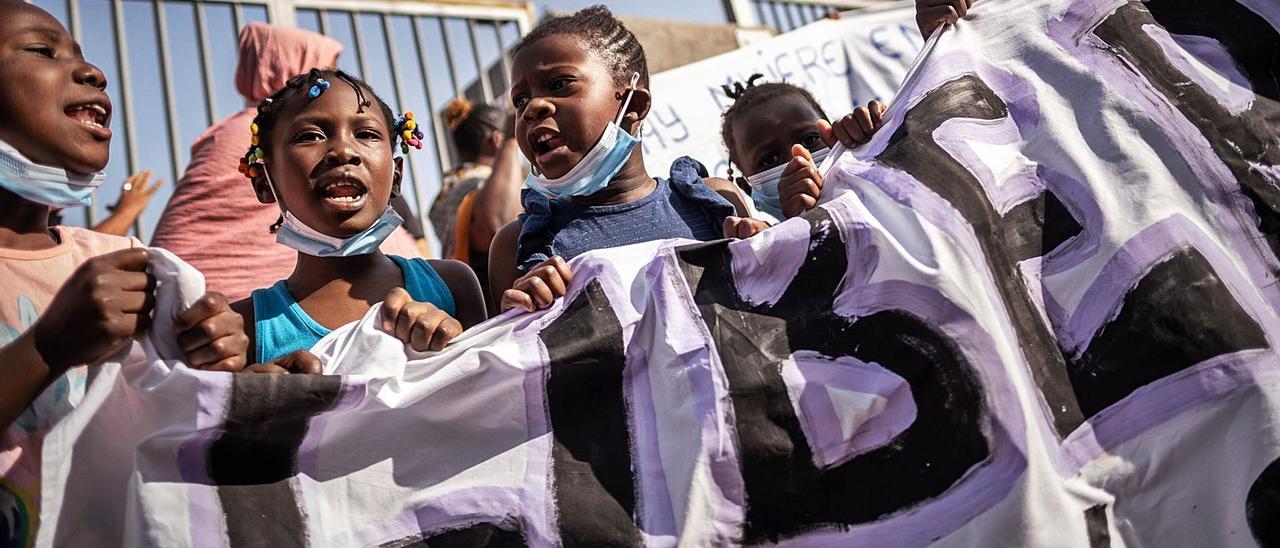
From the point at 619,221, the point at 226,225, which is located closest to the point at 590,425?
the point at 619,221

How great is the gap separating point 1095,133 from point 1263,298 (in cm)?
40

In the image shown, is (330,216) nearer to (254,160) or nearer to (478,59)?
(254,160)

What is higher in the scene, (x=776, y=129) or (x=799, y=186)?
(x=776, y=129)

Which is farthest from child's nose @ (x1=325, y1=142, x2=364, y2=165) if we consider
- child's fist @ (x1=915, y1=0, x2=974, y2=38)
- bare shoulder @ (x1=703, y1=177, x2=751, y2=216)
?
child's fist @ (x1=915, y1=0, x2=974, y2=38)

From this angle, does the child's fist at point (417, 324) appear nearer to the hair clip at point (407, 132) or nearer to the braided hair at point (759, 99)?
the hair clip at point (407, 132)

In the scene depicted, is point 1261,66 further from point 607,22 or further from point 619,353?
point 607,22

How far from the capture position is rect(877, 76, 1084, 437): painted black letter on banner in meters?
1.62

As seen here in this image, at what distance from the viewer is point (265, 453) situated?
1.53 meters

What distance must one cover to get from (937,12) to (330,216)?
1.39 m

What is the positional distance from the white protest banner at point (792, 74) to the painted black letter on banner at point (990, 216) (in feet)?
8.84

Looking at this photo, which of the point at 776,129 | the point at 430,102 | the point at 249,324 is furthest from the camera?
the point at 430,102

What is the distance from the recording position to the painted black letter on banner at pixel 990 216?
1.62m

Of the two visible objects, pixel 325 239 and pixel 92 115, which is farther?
pixel 325 239

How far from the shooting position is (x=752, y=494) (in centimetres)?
155
